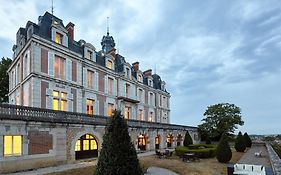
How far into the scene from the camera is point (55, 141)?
15867 mm

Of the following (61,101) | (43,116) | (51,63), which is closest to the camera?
(43,116)

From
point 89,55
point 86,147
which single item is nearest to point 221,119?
point 89,55

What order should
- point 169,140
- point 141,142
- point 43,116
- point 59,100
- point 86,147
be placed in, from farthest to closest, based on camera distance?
point 169,140, point 141,142, point 59,100, point 86,147, point 43,116

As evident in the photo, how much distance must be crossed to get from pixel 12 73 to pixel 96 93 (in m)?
9.04

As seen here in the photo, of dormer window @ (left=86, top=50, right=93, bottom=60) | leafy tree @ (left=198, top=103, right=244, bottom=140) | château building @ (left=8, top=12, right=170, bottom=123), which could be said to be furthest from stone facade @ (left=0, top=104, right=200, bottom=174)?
leafy tree @ (left=198, top=103, right=244, bottom=140)

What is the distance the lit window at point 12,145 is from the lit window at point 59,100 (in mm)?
7181

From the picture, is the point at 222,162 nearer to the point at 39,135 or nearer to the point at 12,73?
the point at 39,135

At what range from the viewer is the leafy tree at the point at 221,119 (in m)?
38.6

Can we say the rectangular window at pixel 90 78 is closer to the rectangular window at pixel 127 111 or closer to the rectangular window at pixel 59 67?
the rectangular window at pixel 59 67

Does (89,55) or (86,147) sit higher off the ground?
(89,55)

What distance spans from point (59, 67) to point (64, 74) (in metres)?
0.77

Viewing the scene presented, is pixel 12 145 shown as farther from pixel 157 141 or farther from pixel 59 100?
pixel 157 141

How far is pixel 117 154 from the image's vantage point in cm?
563

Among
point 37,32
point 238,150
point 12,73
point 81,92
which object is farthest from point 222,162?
point 12,73
